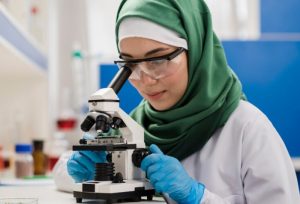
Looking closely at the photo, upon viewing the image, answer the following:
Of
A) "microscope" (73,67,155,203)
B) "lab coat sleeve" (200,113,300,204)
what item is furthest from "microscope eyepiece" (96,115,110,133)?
"lab coat sleeve" (200,113,300,204)

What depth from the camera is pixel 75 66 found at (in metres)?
3.45

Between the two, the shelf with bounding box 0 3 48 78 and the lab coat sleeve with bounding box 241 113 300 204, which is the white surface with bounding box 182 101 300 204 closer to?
the lab coat sleeve with bounding box 241 113 300 204

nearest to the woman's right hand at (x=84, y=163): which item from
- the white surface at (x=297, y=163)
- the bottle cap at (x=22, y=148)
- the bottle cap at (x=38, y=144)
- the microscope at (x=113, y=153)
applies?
the microscope at (x=113, y=153)

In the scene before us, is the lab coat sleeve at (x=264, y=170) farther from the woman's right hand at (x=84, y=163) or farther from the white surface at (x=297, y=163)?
the white surface at (x=297, y=163)

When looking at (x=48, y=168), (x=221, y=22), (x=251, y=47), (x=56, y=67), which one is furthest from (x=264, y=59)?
(x=56, y=67)

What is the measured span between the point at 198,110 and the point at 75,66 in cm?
204

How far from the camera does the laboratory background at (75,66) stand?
2561 millimetres

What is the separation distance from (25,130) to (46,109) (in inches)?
7.0

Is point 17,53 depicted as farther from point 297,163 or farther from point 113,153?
point 297,163

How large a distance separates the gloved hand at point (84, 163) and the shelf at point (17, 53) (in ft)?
2.02

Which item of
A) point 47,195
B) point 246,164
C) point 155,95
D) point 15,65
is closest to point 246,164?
point 246,164

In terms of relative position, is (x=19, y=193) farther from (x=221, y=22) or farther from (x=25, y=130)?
(x=221, y=22)

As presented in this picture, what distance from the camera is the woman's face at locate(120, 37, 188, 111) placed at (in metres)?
1.44

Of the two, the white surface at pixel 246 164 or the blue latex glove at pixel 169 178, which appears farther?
the white surface at pixel 246 164
